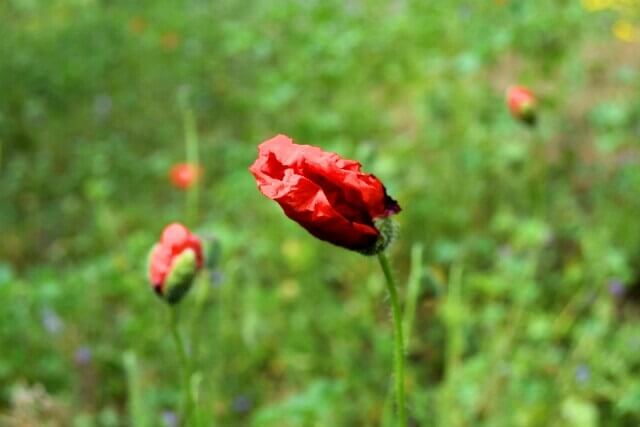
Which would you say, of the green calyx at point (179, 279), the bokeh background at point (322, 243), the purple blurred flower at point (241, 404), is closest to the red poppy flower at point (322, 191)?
the green calyx at point (179, 279)

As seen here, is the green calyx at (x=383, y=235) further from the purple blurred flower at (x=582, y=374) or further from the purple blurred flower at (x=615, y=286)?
the purple blurred flower at (x=615, y=286)

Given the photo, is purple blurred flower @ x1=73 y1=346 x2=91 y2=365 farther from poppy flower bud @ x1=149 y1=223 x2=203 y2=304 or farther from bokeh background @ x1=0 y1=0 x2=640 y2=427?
poppy flower bud @ x1=149 y1=223 x2=203 y2=304

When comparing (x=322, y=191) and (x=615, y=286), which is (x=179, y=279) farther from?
(x=615, y=286)

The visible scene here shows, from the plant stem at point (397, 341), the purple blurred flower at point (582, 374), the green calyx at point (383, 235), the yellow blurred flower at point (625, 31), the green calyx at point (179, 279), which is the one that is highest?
the yellow blurred flower at point (625, 31)

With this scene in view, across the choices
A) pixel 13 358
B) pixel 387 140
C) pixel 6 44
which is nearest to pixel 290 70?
pixel 387 140

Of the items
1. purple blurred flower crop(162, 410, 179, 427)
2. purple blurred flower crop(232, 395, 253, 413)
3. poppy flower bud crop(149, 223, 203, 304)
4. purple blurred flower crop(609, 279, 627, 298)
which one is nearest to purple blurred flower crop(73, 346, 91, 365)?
purple blurred flower crop(162, 410, 179, 427)

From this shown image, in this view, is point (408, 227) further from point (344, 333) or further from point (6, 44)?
point (6, 44)
